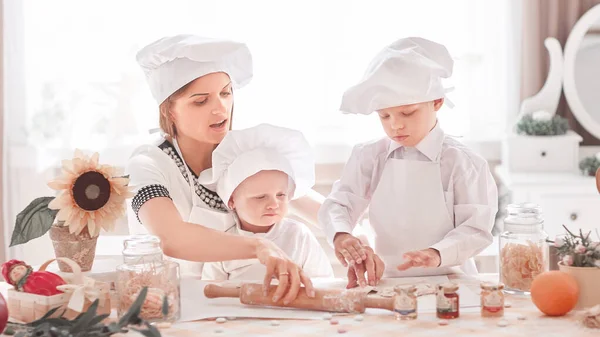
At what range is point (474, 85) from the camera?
3.94 meters

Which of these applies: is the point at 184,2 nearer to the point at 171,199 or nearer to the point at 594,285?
the point at 171,199

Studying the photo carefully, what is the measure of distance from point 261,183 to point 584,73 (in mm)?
2172

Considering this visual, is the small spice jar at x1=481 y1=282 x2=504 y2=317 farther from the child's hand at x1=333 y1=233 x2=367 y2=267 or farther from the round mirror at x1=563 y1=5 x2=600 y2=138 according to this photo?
the round mirror at x1=563 y1=5 x2=600 y2=138

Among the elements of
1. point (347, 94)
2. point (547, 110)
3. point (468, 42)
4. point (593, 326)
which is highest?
point (468, 42)

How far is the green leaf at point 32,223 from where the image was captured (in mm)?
1747

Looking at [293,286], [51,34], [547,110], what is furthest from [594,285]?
[51,34]

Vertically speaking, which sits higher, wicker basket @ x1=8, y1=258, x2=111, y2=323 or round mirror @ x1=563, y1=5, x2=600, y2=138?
round mirror @ x1=563, y1=5, x2=600, y2=138

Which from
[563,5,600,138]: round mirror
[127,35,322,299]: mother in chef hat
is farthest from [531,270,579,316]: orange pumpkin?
[563,5,600,138]: round mirror

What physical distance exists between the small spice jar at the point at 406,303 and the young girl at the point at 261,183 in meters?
0.51

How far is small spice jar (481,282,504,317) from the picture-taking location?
158cm

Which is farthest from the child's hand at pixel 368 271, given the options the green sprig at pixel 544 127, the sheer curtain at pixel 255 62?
the sheer curtain at pixel 255 62

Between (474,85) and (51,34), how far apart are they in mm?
1936

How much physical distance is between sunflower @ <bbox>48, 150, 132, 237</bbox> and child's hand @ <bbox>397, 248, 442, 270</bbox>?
1.90 ft

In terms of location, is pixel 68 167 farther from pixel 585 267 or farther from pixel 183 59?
pixel 585 267
